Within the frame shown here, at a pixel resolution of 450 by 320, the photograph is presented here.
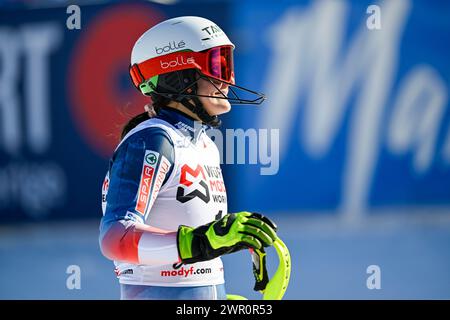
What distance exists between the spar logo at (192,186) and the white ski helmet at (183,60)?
0.35 meters

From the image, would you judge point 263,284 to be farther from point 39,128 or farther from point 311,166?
point 39,128

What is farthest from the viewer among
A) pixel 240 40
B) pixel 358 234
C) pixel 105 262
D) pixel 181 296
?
pixel 240 40

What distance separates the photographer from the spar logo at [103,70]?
9406 millimetres

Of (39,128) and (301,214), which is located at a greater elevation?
(39,128)

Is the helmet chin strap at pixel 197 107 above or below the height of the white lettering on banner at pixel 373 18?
below

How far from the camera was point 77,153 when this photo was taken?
9.59m

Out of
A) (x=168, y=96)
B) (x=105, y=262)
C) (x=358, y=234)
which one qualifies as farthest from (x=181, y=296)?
(x=358, y=234)

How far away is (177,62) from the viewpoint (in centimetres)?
425

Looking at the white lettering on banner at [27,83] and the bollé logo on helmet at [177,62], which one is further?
the white lettering on banner at [27,83]

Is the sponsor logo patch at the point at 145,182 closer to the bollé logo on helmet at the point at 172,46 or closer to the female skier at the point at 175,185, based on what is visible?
the female skier at the point at 175,185

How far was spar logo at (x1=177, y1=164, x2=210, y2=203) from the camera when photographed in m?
3.95

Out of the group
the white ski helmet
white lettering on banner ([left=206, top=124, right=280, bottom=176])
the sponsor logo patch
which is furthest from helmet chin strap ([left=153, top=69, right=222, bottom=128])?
white lettering on banner ([left=206, top=124, right=280, bottom=176])

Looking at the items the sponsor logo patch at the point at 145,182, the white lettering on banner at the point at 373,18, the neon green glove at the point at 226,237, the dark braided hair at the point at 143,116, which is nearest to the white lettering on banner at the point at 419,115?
the white lettering on banner at the point at 373,18

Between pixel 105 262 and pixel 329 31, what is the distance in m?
3.00
